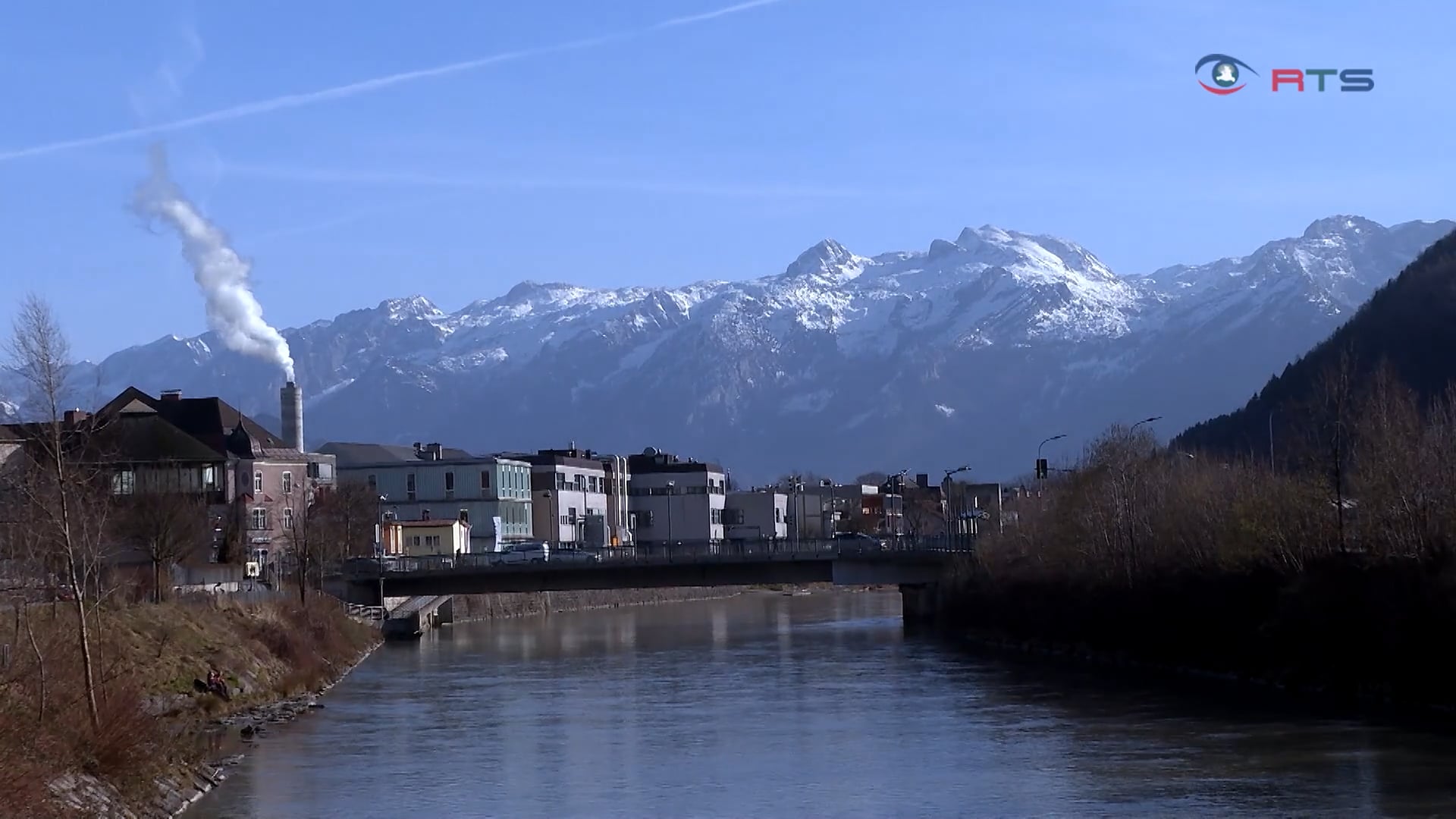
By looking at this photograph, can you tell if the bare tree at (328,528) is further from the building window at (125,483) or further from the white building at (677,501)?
the white building at (677,501)

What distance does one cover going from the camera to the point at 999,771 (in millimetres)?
42625

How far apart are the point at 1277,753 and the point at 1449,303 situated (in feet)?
376

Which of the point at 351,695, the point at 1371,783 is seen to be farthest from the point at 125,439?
the point at 1371,783

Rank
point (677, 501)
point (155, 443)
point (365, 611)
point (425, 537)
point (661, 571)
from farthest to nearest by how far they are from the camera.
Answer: point (677, 501)
point (425, 537)
point (365, 611)
point (661, 571)
point (155, 443)

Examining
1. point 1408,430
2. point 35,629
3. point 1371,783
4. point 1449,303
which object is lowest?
point 1371,783

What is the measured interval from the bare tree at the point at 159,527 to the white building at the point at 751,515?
110058 millimetres

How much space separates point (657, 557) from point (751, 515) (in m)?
96.1

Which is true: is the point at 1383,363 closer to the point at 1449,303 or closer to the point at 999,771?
the point at 999,771

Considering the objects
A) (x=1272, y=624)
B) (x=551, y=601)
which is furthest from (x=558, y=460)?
(x=1272, y=624)

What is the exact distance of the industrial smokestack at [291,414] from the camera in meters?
134

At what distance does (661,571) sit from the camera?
320 feet

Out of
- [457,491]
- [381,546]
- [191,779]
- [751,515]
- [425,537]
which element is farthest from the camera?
[751,515]

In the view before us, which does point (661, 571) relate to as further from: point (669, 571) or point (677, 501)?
point (677, 501)

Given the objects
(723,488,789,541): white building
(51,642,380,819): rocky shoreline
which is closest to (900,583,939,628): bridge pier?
(51,642,380,819): rocky shoreline
